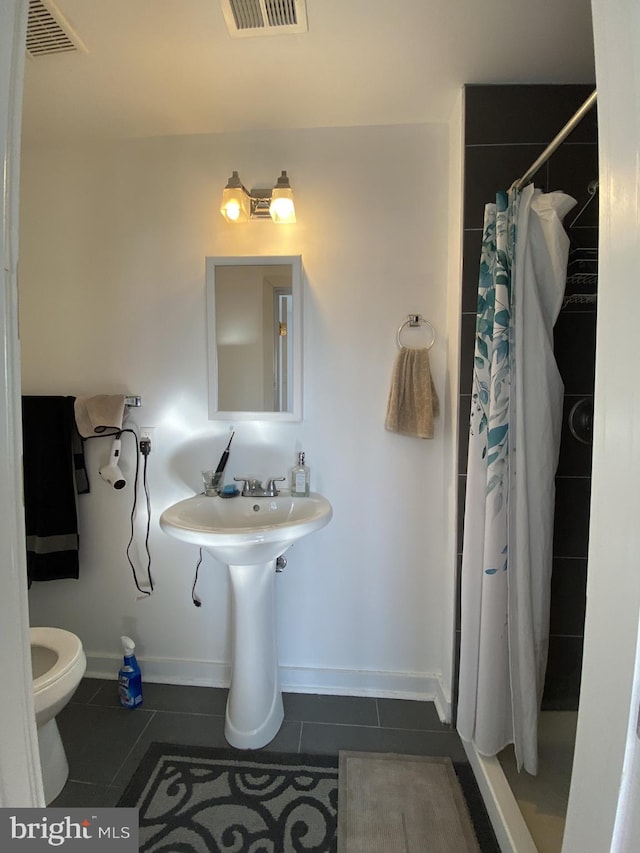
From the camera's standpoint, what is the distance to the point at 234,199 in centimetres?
152

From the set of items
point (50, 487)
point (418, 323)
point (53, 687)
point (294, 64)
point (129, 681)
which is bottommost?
point (129, 681)

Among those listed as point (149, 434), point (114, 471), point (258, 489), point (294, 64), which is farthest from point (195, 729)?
point (294, 64)

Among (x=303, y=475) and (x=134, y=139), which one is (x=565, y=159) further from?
(x=134, y=139)

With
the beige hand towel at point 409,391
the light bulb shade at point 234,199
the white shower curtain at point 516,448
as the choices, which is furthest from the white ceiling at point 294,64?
the beige hand towel at point 409,391

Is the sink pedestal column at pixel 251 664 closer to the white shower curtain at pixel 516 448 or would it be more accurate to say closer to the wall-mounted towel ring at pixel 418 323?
the white shower curtain at pixel 516 448

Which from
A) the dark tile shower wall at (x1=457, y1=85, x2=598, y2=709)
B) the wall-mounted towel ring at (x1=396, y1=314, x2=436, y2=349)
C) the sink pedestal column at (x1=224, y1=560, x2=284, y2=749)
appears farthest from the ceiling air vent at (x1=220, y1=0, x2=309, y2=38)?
the sink pedestal column at (x1=224, y1=560, x2=284, y2=749)

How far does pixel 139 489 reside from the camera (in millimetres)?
1744

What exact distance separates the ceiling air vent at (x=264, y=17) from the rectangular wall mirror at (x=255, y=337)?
652 mm

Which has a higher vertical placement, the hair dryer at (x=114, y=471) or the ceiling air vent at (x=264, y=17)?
the ceiling air vent at (x=264, y=17)

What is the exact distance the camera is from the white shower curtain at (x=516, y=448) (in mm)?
1163

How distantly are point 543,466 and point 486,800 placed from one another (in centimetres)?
108

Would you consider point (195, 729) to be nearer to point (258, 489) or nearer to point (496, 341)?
point (258, 489)

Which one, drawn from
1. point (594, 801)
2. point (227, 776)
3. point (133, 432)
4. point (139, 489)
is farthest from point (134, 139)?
point (227, 776)

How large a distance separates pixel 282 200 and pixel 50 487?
4.97 ft
